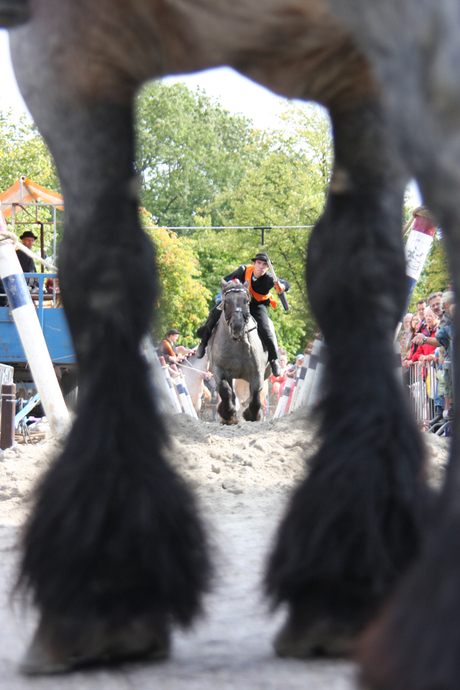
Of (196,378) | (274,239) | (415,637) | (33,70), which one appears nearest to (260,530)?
(33,70)

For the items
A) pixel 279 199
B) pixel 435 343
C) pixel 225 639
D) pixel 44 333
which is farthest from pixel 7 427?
pixel 279 199

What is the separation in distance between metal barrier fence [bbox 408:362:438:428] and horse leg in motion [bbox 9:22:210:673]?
9841 mm

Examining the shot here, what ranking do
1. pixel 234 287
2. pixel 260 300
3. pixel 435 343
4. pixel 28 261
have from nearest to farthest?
pixel 435 343 → pixel 234 287 → pixel 260 300 → pixel 28 261

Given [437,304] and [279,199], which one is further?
[279,199]

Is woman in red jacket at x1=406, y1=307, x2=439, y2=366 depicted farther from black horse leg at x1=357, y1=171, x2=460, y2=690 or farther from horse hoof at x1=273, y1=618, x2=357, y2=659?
black horse leg at x1=357, y1=171, x2=460, y2=690

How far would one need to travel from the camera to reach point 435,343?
1038cm

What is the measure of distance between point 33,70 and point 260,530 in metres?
2.13

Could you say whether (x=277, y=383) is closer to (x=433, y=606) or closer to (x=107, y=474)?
(x=107, y=474)

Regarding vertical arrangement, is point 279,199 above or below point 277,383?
above

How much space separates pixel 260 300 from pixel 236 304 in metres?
1.61

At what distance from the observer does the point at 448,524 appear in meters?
0.96

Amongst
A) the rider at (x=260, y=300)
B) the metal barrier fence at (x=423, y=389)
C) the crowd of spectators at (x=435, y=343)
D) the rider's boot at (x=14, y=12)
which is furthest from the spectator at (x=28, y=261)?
the rider's boot at (x=14, y=12)

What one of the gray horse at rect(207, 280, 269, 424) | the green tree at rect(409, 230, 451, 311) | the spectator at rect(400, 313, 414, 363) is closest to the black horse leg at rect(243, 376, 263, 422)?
the gray horse at rect(207, 280, 269, 424)

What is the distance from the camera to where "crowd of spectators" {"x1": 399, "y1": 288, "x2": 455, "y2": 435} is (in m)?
9.58
